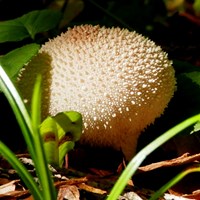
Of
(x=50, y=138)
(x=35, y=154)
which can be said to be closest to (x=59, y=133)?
(x=50, y=138)

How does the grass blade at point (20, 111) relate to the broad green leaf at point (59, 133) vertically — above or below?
above

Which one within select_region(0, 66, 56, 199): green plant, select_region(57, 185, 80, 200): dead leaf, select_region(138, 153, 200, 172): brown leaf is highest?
select_region(0, 66, 56, 199): green plant

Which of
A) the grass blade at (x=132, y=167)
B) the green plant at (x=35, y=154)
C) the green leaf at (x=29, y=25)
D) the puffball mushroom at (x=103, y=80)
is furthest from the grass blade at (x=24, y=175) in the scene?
the green leaf at (x=29, y=25)

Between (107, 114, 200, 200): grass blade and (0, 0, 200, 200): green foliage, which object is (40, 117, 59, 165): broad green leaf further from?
(107, 114, 200, 200): grass blade

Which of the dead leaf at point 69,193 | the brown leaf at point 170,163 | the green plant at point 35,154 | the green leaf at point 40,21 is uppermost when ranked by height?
the green leaf at point 40,21

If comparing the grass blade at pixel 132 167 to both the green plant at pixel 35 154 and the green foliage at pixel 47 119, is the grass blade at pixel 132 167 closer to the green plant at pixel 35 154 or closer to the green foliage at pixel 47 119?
the green foliage at pixel 47 119

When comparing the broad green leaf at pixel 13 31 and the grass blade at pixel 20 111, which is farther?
the broad green leaf at pixel 13 31

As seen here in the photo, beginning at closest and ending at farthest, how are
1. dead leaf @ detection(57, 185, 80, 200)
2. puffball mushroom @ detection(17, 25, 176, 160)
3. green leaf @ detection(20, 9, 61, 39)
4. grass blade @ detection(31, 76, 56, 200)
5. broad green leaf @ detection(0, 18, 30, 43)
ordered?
grass blade @ detection(31, 76, 56, 200) < dead leaf @ detection(57, 185, 80, 200) < puffball mushroom @ detection(17, 25, 176, 160) < broad green leaf @ detection(0, 18, 30, 43) < green leaf @ detection(20, 9, 61, 39)

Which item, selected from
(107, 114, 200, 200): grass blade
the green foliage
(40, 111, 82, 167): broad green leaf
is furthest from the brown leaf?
(107, 114, 200, 200): grass blade
